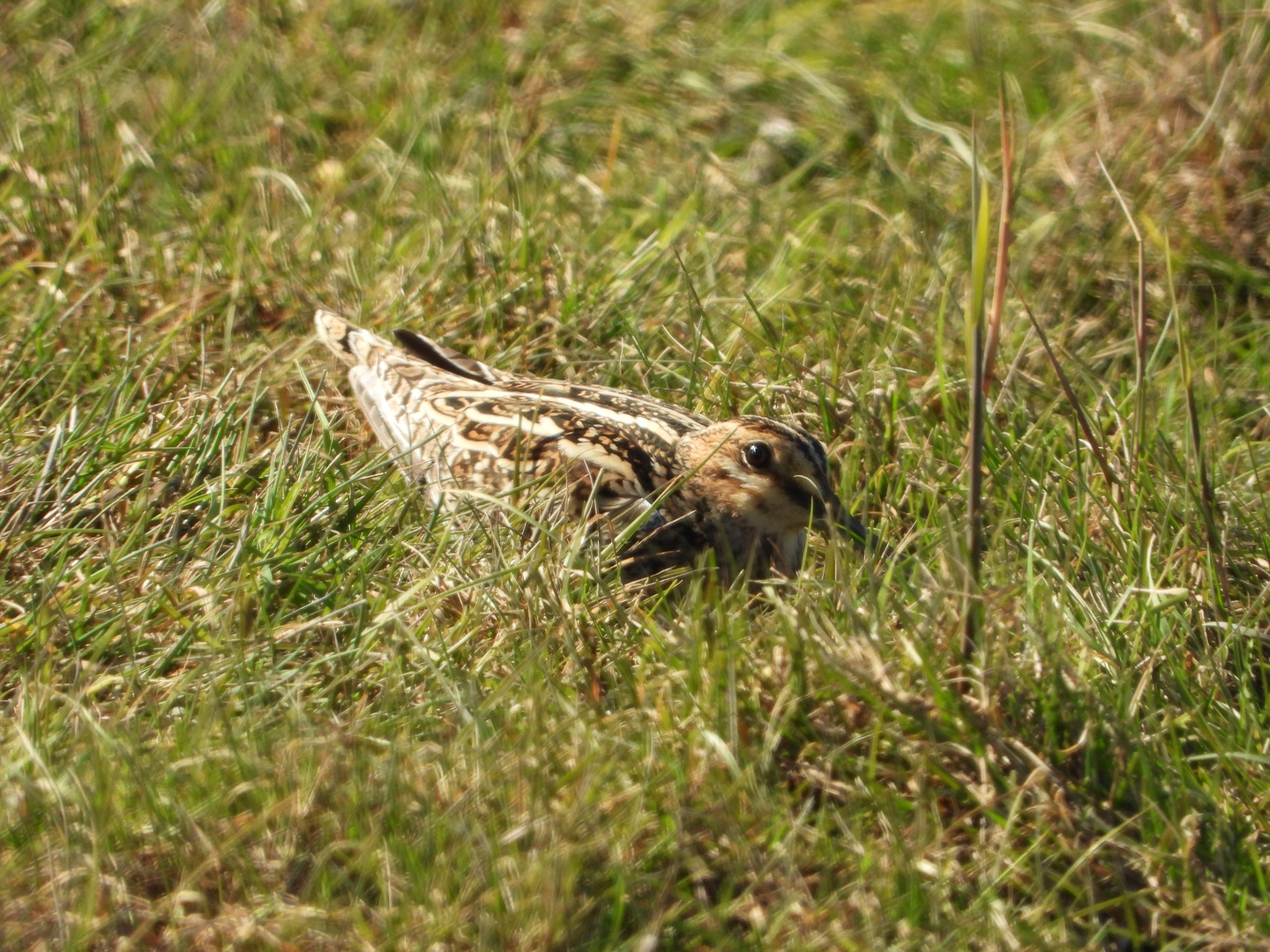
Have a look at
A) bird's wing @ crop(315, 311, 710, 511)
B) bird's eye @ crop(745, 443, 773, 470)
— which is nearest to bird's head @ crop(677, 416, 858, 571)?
bird's eye @ crop(745, 443, 773, 470)

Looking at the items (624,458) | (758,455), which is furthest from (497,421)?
(758,455)

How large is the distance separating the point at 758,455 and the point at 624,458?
0.43m

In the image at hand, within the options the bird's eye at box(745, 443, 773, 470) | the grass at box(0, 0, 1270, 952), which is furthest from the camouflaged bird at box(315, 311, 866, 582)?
the grass at box(0, 0, 1270, 952)

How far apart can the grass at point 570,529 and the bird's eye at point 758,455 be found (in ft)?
0.96

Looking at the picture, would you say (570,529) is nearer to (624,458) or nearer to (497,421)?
(624,458)

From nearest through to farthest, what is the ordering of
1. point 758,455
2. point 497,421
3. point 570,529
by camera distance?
point 570,529 → point 758,455 → point 497,421

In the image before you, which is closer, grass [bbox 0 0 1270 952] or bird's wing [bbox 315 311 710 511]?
grass [bbox 0 0 1270 952]

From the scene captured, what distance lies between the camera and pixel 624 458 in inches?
186

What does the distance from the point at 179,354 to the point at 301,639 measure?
1691mm

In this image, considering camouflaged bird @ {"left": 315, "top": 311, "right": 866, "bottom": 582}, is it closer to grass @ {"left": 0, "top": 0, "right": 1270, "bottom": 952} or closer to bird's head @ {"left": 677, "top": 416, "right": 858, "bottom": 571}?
bird's head @ {"left": 677, "top": 416, "right": 858, "bottom": 571}

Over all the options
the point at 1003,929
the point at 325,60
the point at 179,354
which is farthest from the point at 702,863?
the point at 325,60

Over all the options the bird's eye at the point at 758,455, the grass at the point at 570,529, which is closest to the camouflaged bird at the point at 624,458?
the bird's eye at the point at 758,455

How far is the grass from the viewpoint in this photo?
310 cm

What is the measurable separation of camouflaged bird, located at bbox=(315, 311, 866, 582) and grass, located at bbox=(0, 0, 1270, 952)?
0.20 metres
